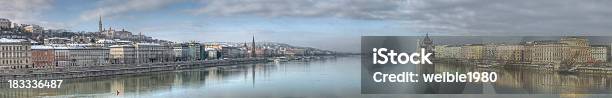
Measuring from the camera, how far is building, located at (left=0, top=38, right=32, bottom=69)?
5.55 m

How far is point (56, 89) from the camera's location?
5512mm

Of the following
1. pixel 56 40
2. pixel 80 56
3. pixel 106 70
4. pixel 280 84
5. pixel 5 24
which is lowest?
pixel 280 84

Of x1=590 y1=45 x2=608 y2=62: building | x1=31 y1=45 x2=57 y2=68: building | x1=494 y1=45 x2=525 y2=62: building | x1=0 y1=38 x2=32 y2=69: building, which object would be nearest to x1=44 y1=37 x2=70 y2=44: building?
x1=31 y1=45 x2=57 y2=68: building

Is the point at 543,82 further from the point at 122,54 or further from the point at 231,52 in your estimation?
the point at 122,54

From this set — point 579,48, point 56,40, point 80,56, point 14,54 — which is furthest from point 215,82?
point 579,48

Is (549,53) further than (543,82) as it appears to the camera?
Yes

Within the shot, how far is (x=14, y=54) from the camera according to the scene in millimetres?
5648

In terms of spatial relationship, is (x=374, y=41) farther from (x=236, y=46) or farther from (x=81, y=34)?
(x=81, y=34)

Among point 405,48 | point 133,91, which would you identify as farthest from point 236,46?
point 405,48

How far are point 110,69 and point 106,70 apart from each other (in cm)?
4

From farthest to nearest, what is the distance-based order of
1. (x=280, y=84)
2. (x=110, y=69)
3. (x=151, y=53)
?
(x=151, y=53), (x=110, y=69), (x=280, y=84)

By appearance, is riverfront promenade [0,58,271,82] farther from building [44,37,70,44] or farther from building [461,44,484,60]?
building [461,44,484,60]

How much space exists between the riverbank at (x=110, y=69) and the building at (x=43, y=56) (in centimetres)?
5

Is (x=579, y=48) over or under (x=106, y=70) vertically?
over
